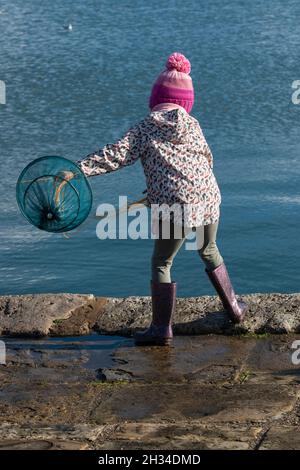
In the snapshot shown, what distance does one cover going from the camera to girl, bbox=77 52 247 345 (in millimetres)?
5676

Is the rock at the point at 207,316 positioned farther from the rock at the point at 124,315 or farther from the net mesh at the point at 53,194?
the net mesh at the point at 53,194

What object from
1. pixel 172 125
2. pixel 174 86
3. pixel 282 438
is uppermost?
pixel 174 86

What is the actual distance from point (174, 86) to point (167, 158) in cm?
40

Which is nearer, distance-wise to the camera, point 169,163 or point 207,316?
point 169,163

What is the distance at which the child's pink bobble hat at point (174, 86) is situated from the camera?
228 inches

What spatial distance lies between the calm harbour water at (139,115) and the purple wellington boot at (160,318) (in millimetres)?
659

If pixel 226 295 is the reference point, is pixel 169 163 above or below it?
above

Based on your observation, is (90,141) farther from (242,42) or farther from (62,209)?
(62,209)

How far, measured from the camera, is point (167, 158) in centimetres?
567

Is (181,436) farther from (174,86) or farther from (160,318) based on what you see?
(174,86)

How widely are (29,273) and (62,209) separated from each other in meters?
2.47

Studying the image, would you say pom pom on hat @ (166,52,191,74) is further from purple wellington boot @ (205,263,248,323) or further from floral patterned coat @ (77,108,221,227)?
purple wellington boot @ (205,263,248,323)

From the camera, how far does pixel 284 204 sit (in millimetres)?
9109

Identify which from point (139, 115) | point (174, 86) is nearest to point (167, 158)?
point (174, 86)
